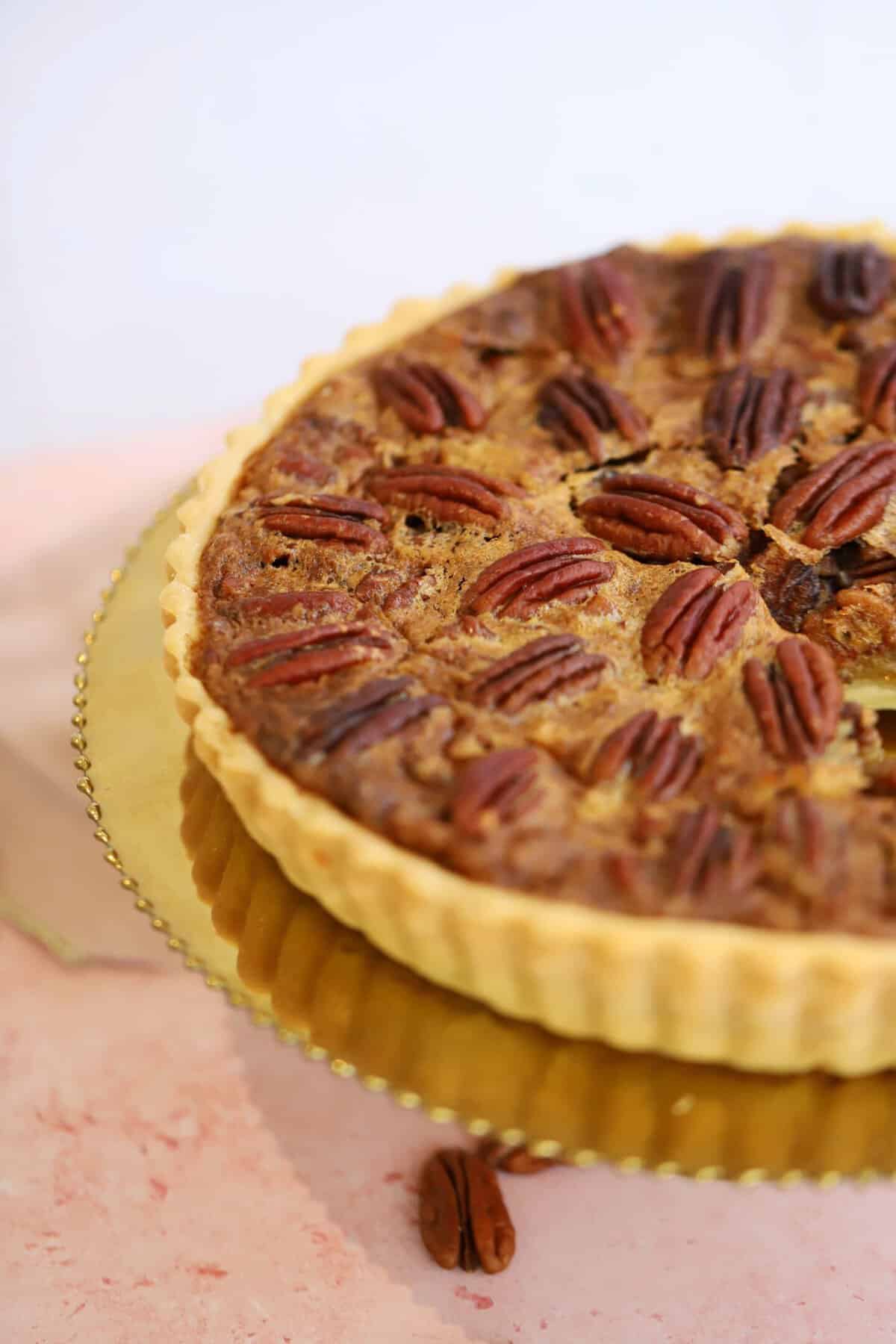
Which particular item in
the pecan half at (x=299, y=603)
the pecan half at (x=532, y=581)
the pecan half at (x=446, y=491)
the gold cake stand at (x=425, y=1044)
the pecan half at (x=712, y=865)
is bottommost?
the gold cake stand at (x=425, y=1044)

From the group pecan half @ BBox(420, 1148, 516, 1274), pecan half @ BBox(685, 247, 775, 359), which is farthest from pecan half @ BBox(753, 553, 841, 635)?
pecan half @ BBox(420, 1148, 516, 1274)

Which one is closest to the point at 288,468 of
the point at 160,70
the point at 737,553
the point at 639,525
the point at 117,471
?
the point at 639,525

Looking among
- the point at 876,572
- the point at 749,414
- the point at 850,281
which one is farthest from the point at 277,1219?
the point at 850,281

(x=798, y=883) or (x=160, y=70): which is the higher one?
(x=160, y=70)

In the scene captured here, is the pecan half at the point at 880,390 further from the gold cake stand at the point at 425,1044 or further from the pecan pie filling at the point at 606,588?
the gold cake stand at the point at 425,1044

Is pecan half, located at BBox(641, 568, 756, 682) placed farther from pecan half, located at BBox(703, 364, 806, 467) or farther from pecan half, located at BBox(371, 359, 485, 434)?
pecan half, located at BBox(371, 359, 485, 434)

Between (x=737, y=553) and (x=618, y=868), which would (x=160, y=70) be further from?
(x=618, y=868)

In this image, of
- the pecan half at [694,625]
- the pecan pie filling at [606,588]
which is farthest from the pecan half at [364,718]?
the pecan half at [694,625]
